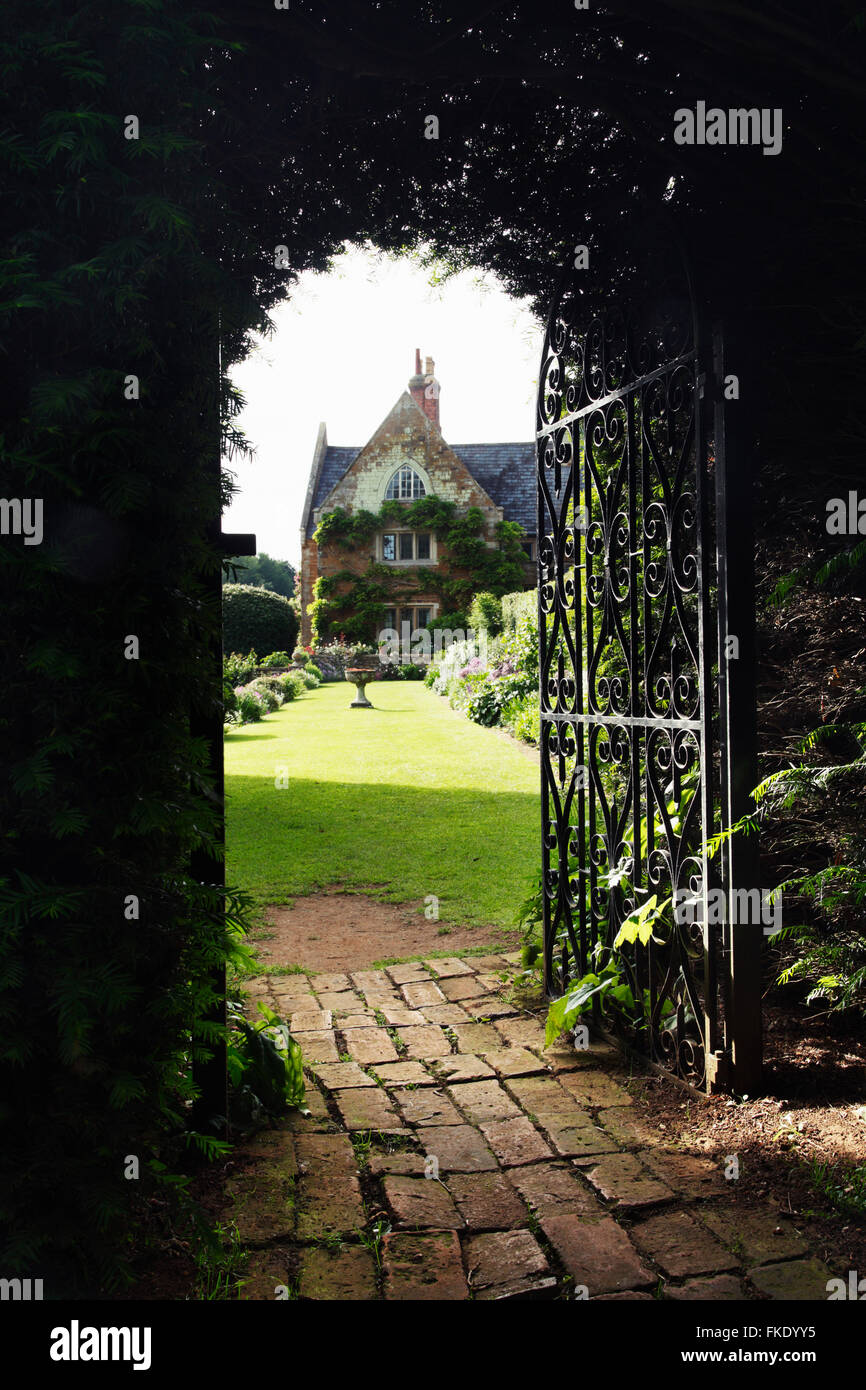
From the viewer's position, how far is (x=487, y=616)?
2261cm

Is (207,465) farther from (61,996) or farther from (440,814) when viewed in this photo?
(440,814)

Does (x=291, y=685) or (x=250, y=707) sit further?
(x=291, y=685)

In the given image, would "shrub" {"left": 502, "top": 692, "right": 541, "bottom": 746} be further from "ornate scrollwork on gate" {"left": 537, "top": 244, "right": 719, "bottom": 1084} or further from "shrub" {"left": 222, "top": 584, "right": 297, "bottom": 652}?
"shrub" {"left": 222, "top": 584, "right": 297, "bottom": 652}

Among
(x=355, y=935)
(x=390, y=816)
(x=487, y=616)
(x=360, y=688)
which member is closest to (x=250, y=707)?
(x=360, y=688)

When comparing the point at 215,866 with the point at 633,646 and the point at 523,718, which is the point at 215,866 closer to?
the point at 633,646

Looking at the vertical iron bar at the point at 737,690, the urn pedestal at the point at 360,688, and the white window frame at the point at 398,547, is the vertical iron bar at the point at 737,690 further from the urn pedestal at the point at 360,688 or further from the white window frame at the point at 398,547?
the white window frame at the point at 398,547

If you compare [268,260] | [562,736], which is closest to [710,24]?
[268,260]

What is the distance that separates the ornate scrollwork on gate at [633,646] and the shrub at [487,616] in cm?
1750

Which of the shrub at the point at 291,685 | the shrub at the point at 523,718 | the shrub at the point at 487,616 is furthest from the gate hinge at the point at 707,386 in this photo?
the shrub at the point at 291,685

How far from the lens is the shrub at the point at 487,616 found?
2205cm

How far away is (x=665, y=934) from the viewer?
3.50 meters

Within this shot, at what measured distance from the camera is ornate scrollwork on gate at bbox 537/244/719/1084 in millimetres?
3307

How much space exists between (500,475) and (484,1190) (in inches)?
1323

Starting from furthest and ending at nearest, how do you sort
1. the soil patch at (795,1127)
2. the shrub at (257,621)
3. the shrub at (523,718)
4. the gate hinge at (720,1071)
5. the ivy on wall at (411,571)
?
the ivy on wall at (411,571) < the shrub at (257,621) < the shrub at (523,718) < the gate hinge at (720,1071) < the soil patch at (795,1127)
